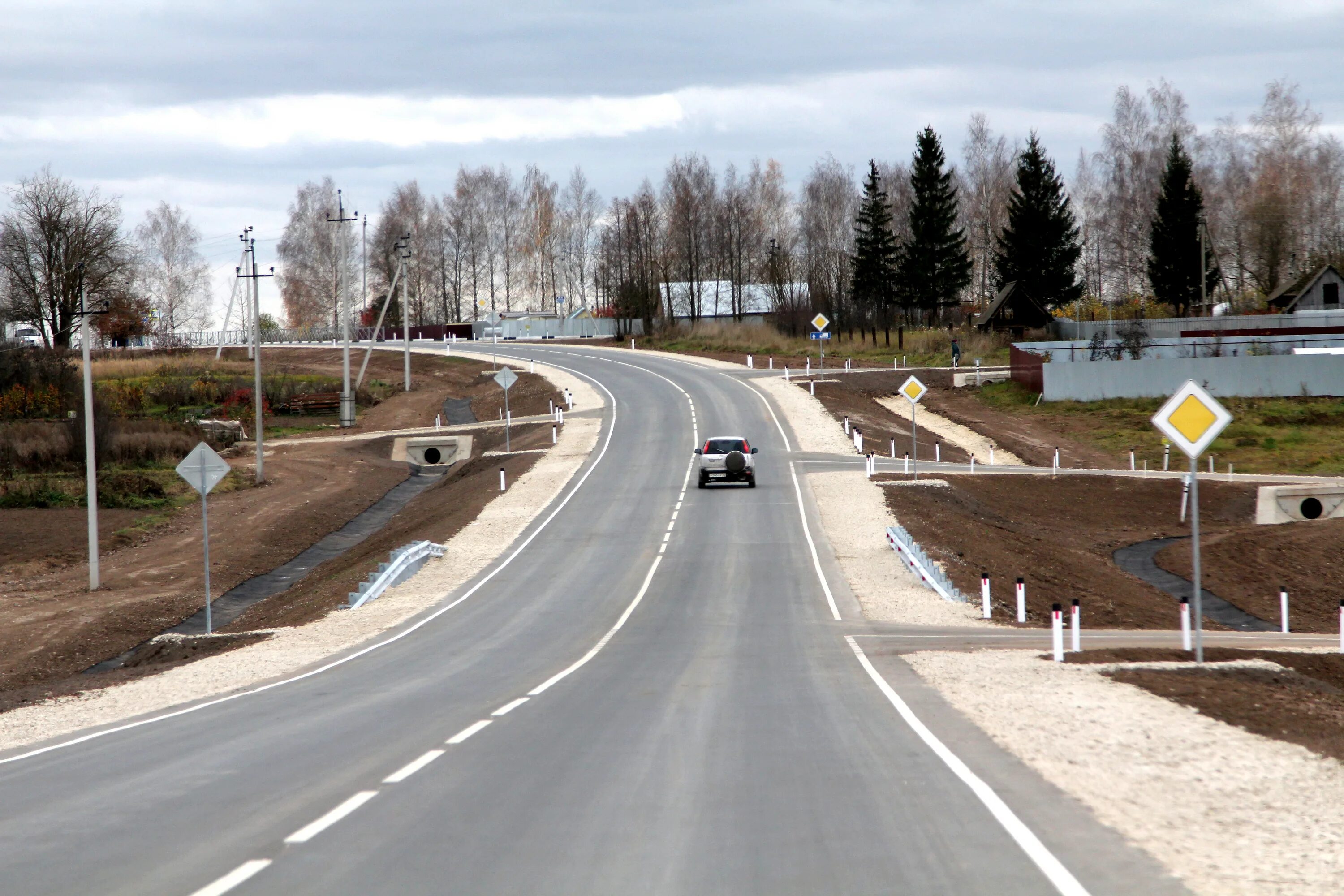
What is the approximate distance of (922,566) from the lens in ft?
82.3

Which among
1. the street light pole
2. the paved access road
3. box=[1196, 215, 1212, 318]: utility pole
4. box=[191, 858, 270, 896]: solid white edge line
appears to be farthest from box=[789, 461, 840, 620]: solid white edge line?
box=[1196, 215, 1212, 318]: utility pole

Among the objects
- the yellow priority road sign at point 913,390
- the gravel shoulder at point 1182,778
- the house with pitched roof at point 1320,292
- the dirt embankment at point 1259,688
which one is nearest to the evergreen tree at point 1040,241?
the house with pitched roof at point 1320,292

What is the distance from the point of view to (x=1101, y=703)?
Result: 11.8 m

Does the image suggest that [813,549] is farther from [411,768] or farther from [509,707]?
[411,768]

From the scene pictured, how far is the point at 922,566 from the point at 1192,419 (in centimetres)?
1198

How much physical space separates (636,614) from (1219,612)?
16.3 metres

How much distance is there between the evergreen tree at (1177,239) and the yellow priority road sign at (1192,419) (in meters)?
78.9

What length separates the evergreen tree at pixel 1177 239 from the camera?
86.1 meters

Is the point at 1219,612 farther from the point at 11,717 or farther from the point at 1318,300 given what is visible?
the point at 1318,300

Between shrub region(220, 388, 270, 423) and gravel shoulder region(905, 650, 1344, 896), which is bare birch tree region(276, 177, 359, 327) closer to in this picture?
shrub region(220, 388, 270, 423)

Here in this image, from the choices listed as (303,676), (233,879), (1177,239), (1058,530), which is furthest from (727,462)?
(1177,239)

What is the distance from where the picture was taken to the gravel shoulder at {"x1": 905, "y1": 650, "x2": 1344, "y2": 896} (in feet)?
20.9

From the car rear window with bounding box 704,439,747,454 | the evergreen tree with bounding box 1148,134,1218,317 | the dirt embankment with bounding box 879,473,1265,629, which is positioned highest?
the evergreen tree with bounding box 1148,134,1218,317

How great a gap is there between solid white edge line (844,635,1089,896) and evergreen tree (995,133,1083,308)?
266 feet
